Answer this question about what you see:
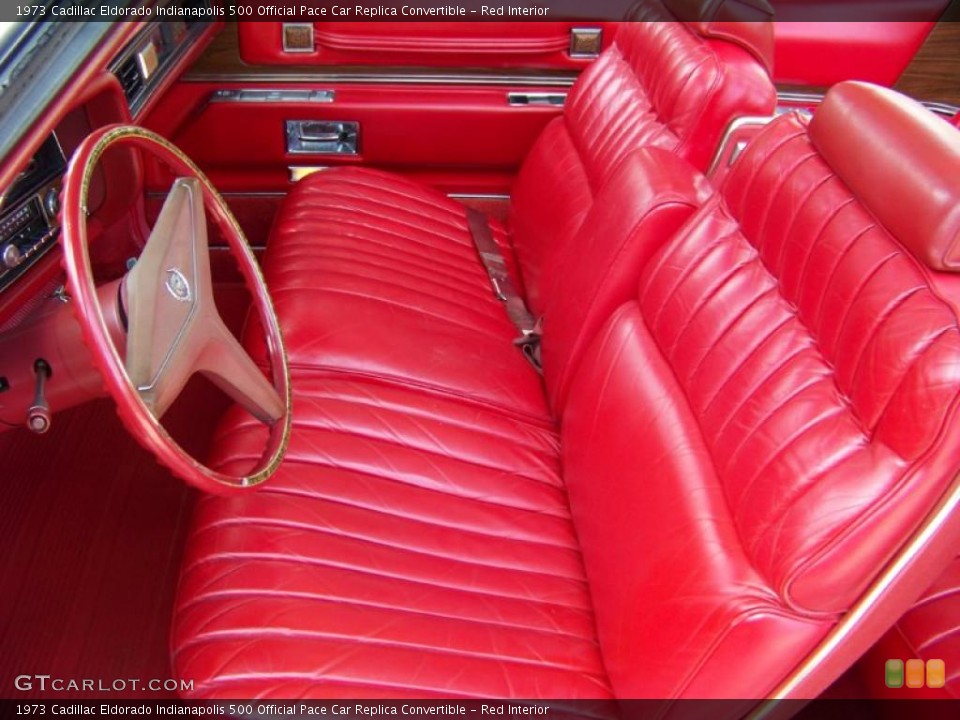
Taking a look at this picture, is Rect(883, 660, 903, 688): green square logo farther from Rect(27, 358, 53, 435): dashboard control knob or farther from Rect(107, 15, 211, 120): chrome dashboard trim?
Rect(107, 15, 211, 120): chrome dashboard trim

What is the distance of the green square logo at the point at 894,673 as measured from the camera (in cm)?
111

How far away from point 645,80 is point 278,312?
0.86 metres

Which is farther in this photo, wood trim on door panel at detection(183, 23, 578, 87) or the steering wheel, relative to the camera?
wood trim on door panel at detection(183, 23, 578, 87)

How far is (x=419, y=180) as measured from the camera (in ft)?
7.22

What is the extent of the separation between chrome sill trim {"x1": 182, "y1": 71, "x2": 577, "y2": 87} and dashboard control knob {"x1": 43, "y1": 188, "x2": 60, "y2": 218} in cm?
95

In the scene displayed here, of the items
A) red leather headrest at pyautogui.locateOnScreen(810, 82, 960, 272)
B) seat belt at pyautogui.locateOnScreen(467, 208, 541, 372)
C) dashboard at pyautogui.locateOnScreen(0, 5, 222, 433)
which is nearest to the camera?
red leather headrest at pyautogui.locateOnScreen(810, 82, 960, 272)

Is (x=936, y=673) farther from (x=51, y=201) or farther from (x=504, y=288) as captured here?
(x=51, y=201)

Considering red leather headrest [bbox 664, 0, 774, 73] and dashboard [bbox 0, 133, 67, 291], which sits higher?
red leather headrest [bbox 664, 0, 774, 73]

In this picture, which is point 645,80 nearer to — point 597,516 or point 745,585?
point 597,516

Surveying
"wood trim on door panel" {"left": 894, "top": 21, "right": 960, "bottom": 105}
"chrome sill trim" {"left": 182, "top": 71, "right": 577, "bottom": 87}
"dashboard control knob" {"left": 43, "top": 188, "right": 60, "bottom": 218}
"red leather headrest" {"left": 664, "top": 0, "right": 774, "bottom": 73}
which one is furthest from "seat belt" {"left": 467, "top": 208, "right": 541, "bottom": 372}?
"wood trim on door panel" {"left": 894, "top": 21, "right": 960, "bottom": 105}

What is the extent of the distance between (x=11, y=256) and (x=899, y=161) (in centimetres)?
112

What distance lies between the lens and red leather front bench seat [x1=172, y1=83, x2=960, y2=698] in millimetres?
784

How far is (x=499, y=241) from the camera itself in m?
1.99

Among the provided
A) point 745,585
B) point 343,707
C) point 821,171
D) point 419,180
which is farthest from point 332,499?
point 419,180
